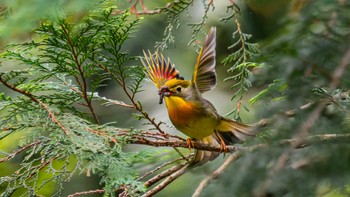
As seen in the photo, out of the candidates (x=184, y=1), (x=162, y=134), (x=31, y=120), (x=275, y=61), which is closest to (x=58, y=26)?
(x=31, y=120)

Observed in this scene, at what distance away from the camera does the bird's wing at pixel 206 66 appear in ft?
4.55

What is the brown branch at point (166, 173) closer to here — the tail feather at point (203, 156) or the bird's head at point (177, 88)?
the tail feather at point (203, 156)

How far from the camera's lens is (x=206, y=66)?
1.44 metres

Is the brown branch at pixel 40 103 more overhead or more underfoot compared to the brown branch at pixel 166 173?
more overhead

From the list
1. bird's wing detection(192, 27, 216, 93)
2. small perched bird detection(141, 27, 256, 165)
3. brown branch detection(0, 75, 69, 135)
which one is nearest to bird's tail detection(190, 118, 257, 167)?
small perched bird detection(141, 27, 256, 165)

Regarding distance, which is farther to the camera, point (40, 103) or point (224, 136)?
point (224, 136)

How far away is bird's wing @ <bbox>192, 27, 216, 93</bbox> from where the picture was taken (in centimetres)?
139

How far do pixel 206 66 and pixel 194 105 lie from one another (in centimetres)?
13

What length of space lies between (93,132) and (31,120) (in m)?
0.13

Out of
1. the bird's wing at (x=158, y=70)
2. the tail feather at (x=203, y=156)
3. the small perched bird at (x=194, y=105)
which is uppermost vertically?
the bird's wing at (x=158, y=70)

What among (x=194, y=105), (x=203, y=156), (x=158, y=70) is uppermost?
(x=158, y=70)

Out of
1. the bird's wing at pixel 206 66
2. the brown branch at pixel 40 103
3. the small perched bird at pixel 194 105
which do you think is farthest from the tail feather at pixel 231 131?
the brown branch at pixel 40 103

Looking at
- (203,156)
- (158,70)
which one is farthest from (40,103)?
(203,156)

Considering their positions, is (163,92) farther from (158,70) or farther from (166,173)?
(166,173)
